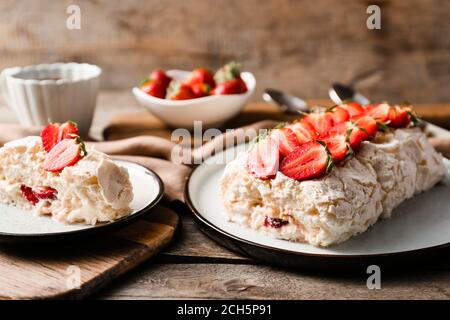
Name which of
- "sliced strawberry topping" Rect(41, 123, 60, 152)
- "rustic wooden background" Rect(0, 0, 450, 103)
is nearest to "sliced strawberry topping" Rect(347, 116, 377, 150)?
"sliced strawberry topping" Rect(41, 123, 60, 152)

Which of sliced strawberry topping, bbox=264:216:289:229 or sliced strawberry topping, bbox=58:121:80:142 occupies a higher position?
sliced strawberry topping, bbox=58:121:80:142

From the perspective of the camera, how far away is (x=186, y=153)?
129 inches

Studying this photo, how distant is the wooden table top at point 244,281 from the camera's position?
2.12 m

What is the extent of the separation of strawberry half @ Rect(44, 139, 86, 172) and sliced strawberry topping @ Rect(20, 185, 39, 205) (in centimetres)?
15

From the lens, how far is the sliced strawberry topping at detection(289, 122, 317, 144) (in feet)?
8.57

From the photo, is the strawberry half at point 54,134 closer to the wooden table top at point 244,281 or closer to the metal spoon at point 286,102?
the wooden table top at point 244,281

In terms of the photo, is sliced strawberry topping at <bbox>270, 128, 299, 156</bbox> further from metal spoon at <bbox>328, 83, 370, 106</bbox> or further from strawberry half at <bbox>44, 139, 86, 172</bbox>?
metal spoon at <bbox>328, 83, 370, 106</bbox>

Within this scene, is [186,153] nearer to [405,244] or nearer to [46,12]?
[405,244]

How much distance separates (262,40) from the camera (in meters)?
5.11

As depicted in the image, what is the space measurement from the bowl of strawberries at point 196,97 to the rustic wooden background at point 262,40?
122 cm

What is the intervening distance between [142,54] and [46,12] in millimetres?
807

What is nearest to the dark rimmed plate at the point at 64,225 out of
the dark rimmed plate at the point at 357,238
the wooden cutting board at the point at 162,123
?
the dark rimmed plate at the point at 357,238

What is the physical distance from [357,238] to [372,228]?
13 cm

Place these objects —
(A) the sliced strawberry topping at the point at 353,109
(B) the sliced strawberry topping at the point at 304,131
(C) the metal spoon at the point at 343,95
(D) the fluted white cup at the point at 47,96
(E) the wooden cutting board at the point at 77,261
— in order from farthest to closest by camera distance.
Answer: (C) the metal spoon at the point at 343,95
(D) the fluted white cup at the point at 47,96
(A) the sliced strawberry topping at the point at 353,109
(B) the sliced strawberry topping at the point at 304,131
(E) the wooden cutting board at the point at 77,261
